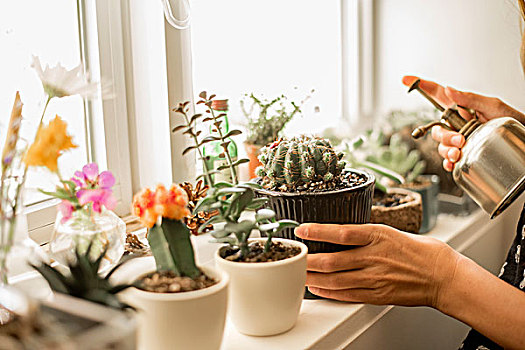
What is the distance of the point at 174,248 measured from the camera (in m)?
0.72

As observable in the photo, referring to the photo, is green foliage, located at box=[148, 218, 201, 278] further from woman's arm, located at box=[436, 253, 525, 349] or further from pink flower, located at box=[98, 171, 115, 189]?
woman's arm, located at box=[436, 253, 525, 349]

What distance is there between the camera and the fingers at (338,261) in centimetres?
97

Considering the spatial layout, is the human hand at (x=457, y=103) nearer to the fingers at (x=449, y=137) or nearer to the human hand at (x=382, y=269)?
the fingers at (x=449, y=137)

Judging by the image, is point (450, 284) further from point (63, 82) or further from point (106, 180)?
point (63, 82)

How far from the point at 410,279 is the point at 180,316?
478mm

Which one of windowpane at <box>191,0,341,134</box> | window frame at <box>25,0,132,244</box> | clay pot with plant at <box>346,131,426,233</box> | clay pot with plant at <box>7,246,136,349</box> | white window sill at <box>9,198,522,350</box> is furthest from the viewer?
windowpane at <box>191,0,341,134</box>

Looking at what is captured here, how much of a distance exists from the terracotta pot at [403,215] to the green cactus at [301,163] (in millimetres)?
337

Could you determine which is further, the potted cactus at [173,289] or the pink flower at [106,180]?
the pink flower at [106,180]

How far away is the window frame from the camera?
1.08m

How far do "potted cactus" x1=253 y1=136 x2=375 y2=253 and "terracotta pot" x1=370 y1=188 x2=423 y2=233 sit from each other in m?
0.30

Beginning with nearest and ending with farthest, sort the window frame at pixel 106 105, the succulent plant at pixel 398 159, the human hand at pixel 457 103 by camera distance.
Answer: the window frame at pixel 106 105, the human hand at pixel 457 103, the succulent plant at pixel 398 159

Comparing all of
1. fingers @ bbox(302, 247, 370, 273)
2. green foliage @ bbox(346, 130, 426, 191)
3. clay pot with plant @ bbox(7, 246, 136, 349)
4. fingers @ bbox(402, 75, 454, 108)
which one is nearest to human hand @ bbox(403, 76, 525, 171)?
fingers @ bbox(402, 75, 454, 108)

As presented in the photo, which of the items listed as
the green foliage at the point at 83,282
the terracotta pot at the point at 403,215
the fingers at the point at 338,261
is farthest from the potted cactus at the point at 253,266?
the terracotta pot at the point at 403,215

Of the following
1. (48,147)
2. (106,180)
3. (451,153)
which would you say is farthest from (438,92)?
(48,147)
